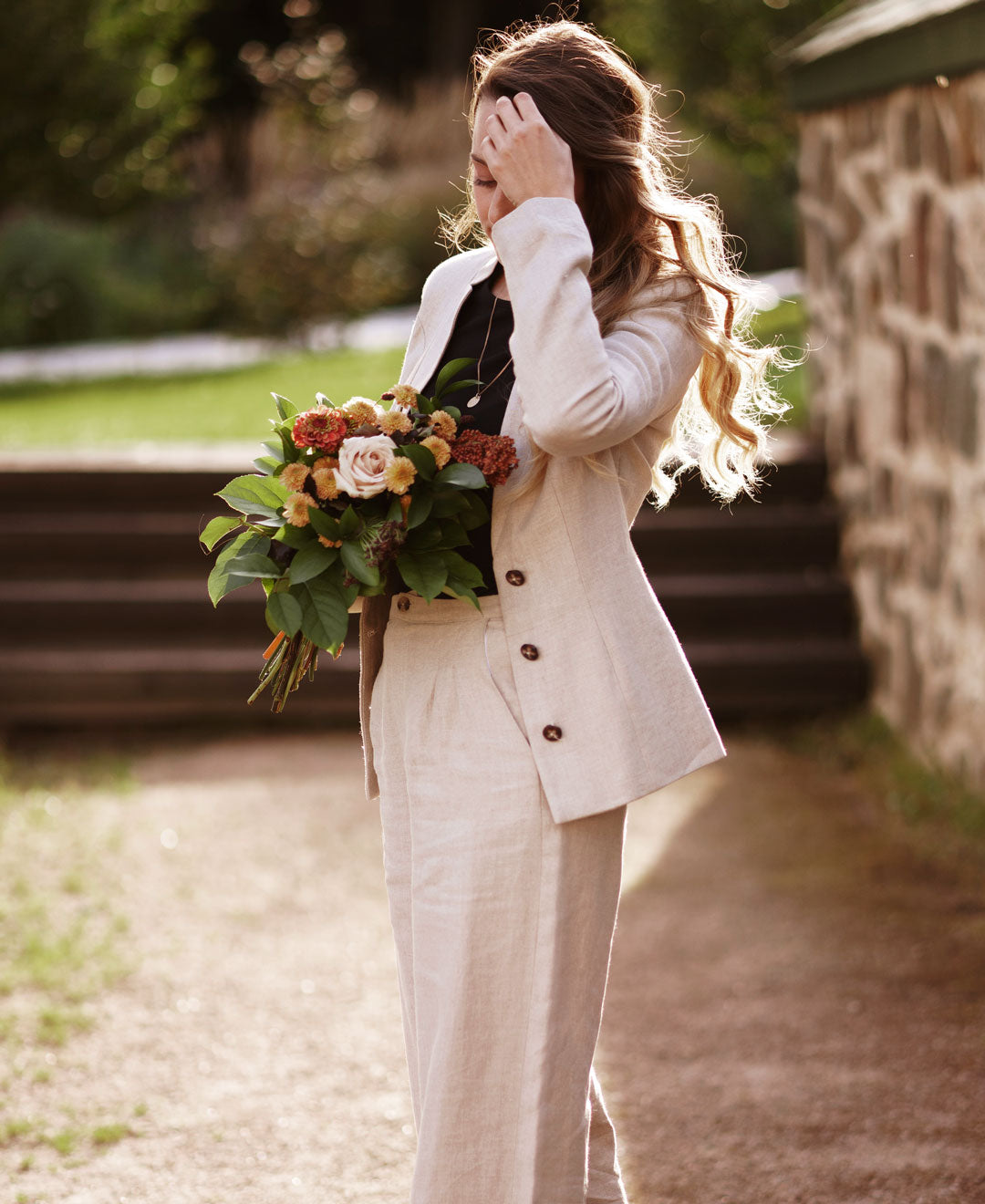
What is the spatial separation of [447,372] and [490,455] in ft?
0.63

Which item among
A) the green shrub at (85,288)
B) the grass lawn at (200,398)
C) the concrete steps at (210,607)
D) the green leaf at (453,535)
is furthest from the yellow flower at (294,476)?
the green shrub at (85,288)

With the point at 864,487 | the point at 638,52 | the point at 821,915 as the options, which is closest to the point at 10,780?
the point at 821,915

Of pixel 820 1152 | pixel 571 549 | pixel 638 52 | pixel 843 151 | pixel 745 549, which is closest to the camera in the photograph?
pixel 571 549

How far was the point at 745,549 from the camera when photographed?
688 cm

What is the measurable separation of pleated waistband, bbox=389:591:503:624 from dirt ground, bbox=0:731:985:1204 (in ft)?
4.48

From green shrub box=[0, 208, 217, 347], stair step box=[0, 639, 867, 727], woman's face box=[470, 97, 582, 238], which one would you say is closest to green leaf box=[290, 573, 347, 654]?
woman's face box=[470, 97, 582, 238]

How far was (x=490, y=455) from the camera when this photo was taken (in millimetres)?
2203

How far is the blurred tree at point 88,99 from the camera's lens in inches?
423

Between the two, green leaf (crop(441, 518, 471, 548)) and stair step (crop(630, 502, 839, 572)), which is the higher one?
green leaf (crop(441, 518, 471, 548))

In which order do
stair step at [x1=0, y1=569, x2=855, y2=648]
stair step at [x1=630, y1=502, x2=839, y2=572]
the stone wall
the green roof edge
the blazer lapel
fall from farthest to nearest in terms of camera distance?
stair step at [x1=630, y1=502, x2=839, y2=572] < stair step at [x1=0, y1=569, x2=855, y2=648] < the stone wall < the green roof edge < the blazer lapel

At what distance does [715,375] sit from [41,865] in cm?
352

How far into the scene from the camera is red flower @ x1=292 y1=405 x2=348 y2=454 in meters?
2.23

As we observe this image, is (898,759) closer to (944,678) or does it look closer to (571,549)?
(944,678)

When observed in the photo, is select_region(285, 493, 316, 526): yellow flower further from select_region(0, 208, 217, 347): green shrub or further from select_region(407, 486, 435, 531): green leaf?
select_region(0, 208, 217, 347): green shrub
